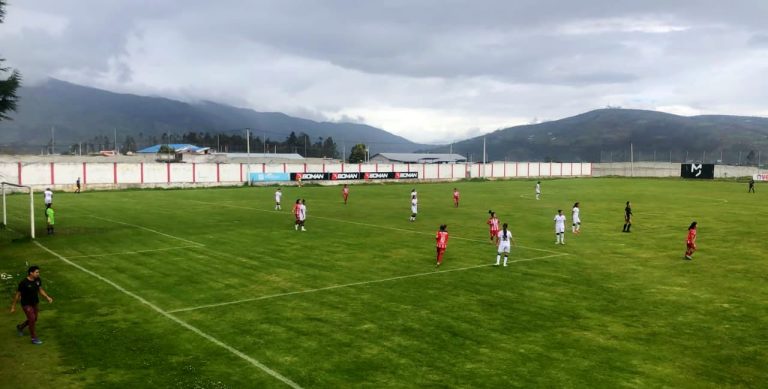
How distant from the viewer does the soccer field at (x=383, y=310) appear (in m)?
12.2

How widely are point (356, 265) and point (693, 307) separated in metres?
12.7

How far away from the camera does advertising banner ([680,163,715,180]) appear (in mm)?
116625

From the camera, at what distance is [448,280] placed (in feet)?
69.3

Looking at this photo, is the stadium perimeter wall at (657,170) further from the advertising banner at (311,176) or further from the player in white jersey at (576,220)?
the player in white jersey at (576,220)

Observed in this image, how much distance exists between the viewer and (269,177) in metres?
89.4

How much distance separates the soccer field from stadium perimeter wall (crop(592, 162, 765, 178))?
104m

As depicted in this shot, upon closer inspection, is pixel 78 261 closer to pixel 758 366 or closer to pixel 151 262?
pixel 151 262

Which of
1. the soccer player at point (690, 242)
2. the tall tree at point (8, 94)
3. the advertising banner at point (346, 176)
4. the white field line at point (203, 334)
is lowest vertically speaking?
the white field line at point (203, 334)

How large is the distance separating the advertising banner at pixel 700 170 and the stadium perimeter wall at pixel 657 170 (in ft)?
17.9

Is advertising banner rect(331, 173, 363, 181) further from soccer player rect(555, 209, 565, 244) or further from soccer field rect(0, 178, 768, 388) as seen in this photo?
soccer player rect(555, 209, 565, 244)

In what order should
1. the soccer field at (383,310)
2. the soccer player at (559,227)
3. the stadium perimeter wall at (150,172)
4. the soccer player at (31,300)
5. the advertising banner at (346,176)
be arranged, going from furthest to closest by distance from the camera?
the advertising banner at (346,176)
the stadium perimeter wall at (150,172)
the soccer player at (559,227)
the soccer player at (31,300)
the soccer field at (383,310)

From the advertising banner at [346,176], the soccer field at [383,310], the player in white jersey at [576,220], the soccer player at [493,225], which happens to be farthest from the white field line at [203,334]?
the advertising banner at [346,176]

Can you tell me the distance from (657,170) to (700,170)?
15060 mm

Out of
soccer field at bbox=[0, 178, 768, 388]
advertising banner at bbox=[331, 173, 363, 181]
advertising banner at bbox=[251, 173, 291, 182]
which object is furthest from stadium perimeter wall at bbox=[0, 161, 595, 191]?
soccer field at bbox=[0, 178, 768, 388]
